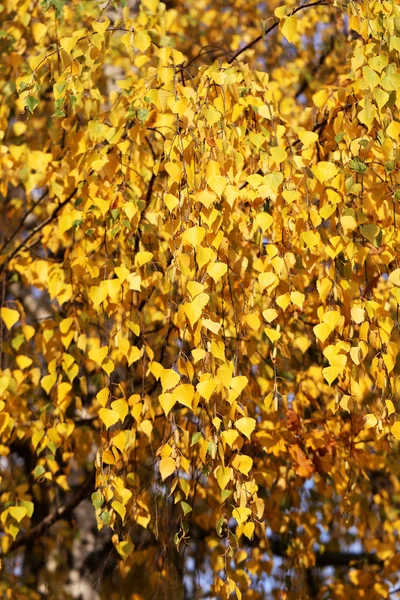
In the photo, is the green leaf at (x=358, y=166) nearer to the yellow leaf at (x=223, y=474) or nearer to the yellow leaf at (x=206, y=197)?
the yellow leaf at (x=206, y=197)

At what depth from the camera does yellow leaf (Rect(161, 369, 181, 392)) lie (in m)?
1.68

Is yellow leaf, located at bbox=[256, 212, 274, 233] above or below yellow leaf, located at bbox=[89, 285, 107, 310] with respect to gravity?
above

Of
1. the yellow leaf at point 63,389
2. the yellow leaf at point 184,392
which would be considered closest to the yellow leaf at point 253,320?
the yellow leaf at point 184,392

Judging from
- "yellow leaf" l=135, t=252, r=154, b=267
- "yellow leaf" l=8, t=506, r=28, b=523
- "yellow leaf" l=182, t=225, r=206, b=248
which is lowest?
"yellow leaf" l=8, t=506, r=28, b=523

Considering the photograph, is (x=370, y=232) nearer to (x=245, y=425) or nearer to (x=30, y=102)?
(x=245, y=425)

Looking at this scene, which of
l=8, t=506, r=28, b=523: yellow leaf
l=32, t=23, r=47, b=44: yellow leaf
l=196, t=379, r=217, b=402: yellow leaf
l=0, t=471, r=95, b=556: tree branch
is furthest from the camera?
l=32, t=23, r=47, b=44: yellow leaf

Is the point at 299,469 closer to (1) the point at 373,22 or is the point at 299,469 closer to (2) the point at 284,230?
(2) the point at 284,230

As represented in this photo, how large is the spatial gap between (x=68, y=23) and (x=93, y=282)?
4.56ft

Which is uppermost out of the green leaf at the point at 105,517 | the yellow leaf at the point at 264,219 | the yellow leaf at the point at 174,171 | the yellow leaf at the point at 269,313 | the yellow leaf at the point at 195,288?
the yellow leaf at the point at 174,171

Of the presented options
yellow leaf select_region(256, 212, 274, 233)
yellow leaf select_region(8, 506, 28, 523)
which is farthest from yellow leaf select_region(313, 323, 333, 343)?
yellow leaf select_region(8, 506, 28, 523)

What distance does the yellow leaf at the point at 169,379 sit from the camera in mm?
1684

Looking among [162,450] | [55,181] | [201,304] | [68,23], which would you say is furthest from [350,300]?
[68,23]

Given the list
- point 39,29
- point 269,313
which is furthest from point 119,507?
point 39,29

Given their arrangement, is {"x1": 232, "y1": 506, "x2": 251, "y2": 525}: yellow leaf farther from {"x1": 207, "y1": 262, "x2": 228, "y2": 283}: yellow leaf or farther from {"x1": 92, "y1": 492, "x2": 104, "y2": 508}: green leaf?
{"x1": 207, "y1": 262, "x2": 228, "y2": 283}: yellow leaf
